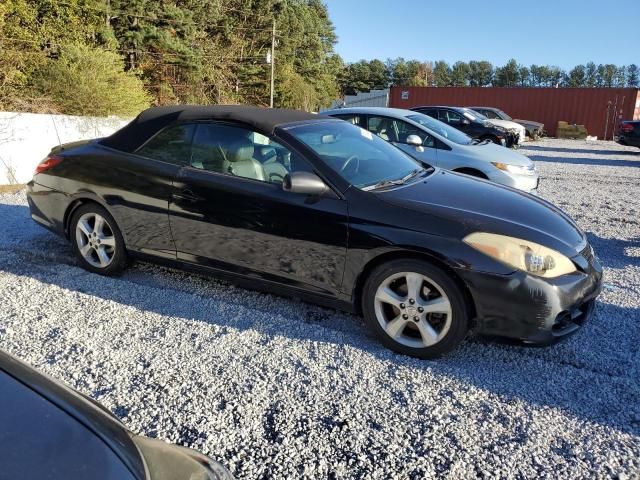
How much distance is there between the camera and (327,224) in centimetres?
344

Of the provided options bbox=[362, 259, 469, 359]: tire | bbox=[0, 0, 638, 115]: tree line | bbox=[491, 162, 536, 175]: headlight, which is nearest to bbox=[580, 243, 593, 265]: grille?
bbox=[362, 259, 469, 359]: tire

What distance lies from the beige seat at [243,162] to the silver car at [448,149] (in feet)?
11.0

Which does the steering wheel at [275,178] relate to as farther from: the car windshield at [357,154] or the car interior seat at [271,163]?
the car windshield at [357,154]

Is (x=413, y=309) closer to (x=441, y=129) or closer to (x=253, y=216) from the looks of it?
(x=253, y=216)

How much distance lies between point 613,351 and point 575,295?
0.65 meters

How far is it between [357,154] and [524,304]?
1.72 metres

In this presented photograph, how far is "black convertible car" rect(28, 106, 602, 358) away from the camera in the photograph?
3.10 meters

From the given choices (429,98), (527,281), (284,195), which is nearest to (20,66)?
(284,195)

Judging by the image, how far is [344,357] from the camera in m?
3.24

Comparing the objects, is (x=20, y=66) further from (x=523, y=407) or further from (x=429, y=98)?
(x=429, y=98)

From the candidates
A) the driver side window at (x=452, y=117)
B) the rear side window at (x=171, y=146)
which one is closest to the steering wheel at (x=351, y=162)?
the rear side window at (x=171, y=146)

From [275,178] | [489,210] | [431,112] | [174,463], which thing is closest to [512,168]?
[489,210]

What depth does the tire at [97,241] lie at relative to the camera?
438 cm

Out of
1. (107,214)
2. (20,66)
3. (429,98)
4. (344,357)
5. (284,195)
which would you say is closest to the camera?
(344,357)
